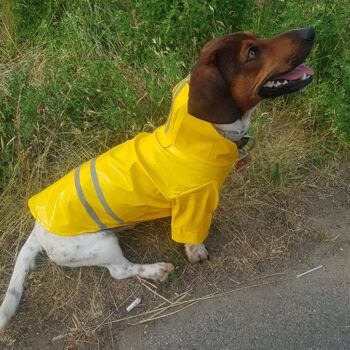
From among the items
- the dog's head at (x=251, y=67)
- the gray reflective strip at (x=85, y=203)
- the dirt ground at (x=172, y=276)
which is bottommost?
the dirt ground at (x=172, y=276)

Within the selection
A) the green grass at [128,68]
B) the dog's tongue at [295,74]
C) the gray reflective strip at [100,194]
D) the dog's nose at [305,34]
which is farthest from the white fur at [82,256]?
the green grass at [128,68]

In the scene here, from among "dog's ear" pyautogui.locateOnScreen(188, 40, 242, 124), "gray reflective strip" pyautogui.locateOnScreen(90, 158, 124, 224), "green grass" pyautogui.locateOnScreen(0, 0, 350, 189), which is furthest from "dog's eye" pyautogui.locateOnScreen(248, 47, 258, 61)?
"green grass" pyautogui.locateOnScreen(0, 0, 350, 189)

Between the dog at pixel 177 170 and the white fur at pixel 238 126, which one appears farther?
the white fur at pixel 238 126

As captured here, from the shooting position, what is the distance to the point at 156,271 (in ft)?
10.6

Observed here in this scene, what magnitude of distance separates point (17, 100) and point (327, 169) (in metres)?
2.29

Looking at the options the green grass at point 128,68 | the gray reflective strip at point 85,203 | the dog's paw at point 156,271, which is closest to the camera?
the gray reflective strip at point 85,203

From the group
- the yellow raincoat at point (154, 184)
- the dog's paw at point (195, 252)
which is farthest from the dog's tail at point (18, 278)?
the dog's paw at point (195, 252)

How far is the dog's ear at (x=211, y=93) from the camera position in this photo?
2.57m

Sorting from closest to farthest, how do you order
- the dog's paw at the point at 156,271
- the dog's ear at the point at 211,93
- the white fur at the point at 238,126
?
1. the dog's ear at the point at 211,93
2. the white fur at the point at 238,126
3. the dog's paw at the point at 156,271

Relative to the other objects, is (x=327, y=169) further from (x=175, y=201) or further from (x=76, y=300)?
(x=76, y=300)

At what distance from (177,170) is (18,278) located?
3.73 feet

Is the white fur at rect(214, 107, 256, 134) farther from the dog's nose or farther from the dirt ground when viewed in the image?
the dirt ground

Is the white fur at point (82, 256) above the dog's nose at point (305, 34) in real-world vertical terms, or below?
below

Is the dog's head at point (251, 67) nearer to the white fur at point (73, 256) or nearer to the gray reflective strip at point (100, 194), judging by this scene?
the gray reflective strip at point (100, 194)
